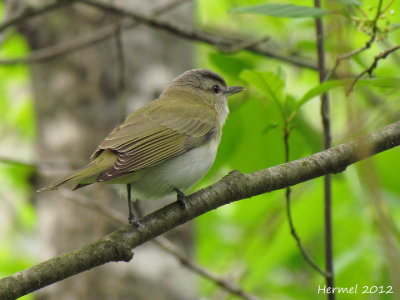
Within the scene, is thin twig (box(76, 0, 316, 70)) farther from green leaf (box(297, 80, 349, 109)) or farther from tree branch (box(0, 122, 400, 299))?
tree branch (box(0, 122, 400, 299))

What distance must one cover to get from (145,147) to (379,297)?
5.47ft

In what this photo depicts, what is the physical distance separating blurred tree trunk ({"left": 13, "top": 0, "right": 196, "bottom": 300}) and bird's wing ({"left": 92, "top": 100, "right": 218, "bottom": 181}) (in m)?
0.71

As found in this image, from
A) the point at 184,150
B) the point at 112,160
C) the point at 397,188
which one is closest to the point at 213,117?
the point at 184,150

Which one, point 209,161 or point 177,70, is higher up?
point 177,70

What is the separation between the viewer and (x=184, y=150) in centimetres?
331

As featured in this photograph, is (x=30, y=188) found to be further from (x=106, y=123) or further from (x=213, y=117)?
(x=213, y=117)

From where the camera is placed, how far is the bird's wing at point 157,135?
117 inches

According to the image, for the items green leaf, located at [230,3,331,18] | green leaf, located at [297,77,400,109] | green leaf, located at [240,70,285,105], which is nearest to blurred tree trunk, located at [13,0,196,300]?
green leaf, located at [240,70,285,105]

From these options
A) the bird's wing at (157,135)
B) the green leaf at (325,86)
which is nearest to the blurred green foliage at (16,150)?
the bird's wing at (157,135)

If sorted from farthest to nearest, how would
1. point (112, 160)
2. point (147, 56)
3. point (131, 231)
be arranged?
point (147, 56) < point (112, 160) < point (131, 231)

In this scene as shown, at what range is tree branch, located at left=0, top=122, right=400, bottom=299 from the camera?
6.72 feet

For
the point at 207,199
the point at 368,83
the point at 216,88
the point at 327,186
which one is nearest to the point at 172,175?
the point at 207,199

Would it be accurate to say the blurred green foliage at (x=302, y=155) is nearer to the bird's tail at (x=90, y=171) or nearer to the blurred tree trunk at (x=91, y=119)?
the bird's tail at (x=90, y=171)

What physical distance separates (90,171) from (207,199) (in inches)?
29.1
